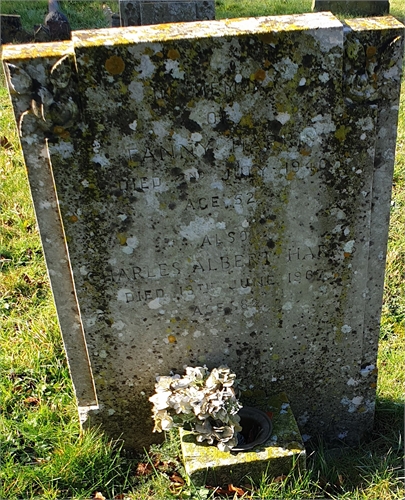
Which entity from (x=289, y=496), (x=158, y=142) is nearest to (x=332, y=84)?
(x=158, y=142)

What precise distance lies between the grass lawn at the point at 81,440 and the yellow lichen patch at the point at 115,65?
5.99 feet

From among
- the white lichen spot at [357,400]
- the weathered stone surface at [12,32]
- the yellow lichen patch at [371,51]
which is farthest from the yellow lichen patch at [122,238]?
the weathered stone surface at [12,32]

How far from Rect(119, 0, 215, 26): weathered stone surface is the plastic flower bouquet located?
4.46 metres

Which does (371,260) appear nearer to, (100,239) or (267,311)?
(267,311)

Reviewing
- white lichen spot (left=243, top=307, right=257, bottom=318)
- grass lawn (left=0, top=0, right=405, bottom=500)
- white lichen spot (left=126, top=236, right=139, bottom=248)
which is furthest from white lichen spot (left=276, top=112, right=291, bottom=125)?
grass lawn (left=0, top=0, right=405, bottom=500)

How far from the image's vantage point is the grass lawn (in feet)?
9.33

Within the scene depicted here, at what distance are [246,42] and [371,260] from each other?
4.13 feet

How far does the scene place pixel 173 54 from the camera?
7.43 ft

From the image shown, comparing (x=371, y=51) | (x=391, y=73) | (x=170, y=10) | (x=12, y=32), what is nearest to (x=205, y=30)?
(x=371, y=51)

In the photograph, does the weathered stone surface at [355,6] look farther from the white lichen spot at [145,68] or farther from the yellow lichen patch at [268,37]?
the white lichen spot at [145,68]

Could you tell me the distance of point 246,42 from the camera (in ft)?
7.50

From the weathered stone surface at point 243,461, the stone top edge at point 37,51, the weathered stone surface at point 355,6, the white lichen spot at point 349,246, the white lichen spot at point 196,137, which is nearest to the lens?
the stone top edge at point 37,51

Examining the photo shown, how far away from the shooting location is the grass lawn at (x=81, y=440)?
9.33 feet

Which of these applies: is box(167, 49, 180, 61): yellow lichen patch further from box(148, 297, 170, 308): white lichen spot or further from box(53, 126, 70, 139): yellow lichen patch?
box(148, 297, 170, 308): white lichen spot
